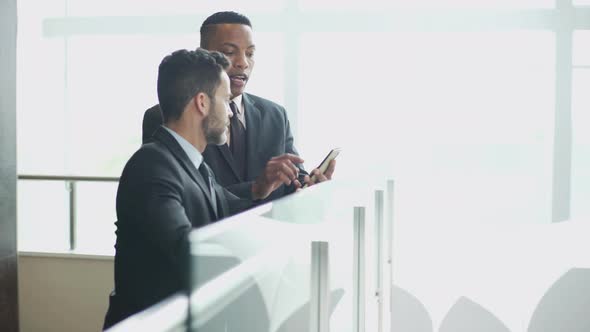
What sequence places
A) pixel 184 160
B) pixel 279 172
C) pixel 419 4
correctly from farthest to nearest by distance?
1. pixel 419 4
2. pixel 279 172
3. pixel 184 160

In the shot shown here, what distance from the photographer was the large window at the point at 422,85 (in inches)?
198

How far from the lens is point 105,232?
25.6ft

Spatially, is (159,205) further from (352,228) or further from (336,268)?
(352,228)

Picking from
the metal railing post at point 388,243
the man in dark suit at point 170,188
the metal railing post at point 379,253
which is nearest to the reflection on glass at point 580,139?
the metal railing post at point 388,243

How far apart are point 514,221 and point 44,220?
14.5 feet

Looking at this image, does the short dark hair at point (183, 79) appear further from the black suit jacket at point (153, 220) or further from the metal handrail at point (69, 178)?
the metal handrail at point (69, 178)

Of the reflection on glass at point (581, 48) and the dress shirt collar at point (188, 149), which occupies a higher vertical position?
the reflection on glass at point (581, 48)

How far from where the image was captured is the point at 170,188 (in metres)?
1.59

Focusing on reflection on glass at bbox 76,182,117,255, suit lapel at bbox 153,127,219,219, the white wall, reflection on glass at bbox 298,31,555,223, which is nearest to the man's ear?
suit lapel at bbox 153,127,219,219

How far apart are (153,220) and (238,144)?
1018mm

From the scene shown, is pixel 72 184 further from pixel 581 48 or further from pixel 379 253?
pixel 581 48

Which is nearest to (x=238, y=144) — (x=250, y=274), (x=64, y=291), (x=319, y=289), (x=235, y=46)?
(x=235, y=46)

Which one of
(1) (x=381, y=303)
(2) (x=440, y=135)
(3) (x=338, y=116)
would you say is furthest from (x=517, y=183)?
(1) (x=381, y=303)

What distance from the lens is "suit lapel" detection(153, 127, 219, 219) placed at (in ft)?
5.63
